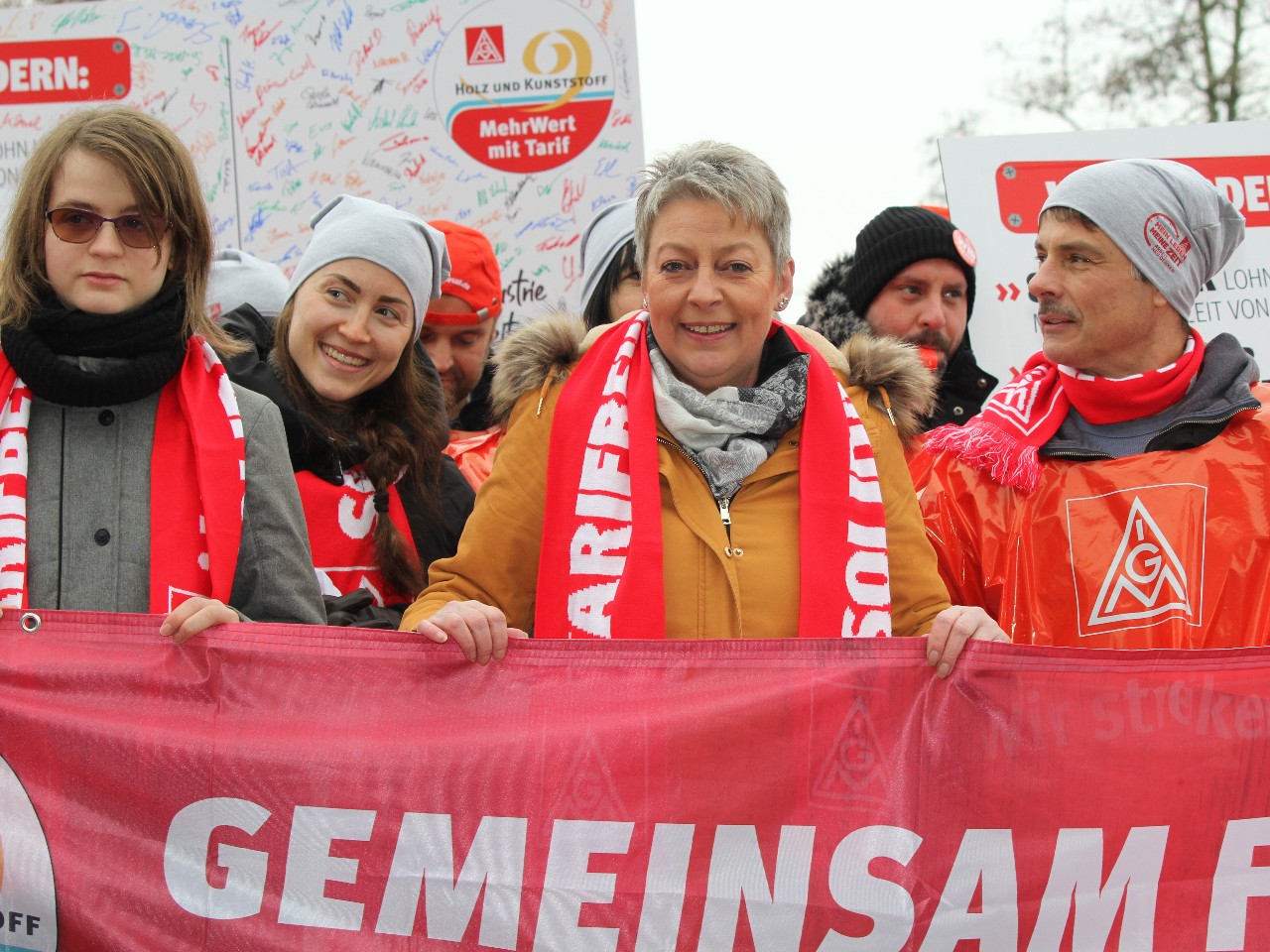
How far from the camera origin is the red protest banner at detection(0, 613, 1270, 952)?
2209mm

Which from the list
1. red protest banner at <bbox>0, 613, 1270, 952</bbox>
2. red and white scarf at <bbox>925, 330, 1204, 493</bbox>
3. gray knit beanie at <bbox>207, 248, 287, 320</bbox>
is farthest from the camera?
gray knit beanie at <bbox>207, 248, 287, 320</bbox>

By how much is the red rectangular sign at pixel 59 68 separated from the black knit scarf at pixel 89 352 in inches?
130

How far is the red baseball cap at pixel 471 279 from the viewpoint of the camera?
4.14 m

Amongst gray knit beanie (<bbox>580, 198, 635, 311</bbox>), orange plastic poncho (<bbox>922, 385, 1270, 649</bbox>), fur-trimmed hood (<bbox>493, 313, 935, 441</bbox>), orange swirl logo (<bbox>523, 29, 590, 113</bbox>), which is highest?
orange swirl logo (<bbox>523, 29, 590, 113</bbox>)

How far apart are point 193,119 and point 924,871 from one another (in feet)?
14.1

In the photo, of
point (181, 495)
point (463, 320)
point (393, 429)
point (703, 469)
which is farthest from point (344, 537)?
point (463, 320)

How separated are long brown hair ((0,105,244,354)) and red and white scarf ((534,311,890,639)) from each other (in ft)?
2.54

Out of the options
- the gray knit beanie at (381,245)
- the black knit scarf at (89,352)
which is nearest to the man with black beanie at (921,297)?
the gray knit beanie at (381,245)

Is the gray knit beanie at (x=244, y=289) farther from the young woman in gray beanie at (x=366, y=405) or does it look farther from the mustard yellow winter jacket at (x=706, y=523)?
the mustard yellow winter jacket at (x=706, y=523)

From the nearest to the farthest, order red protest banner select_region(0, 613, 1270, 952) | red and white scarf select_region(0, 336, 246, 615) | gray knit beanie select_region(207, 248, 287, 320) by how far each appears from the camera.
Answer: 1. red protest banner select_region(0, 613, 1270, 952)
2. red and white scarf select_region(0, 336, 246, 615)
3. gray knit beanie select_region(207, 248, 287, 320)

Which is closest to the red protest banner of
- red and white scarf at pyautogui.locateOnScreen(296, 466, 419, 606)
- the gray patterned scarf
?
the gray patterned scarf

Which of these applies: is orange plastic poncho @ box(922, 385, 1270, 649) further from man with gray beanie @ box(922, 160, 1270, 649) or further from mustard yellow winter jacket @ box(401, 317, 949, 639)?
mustard yellow winter jacket @ box(401, 317, 949, 639)

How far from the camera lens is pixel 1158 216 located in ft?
9.79

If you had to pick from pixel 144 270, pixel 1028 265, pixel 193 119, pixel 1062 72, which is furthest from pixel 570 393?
pixel 1062 72
